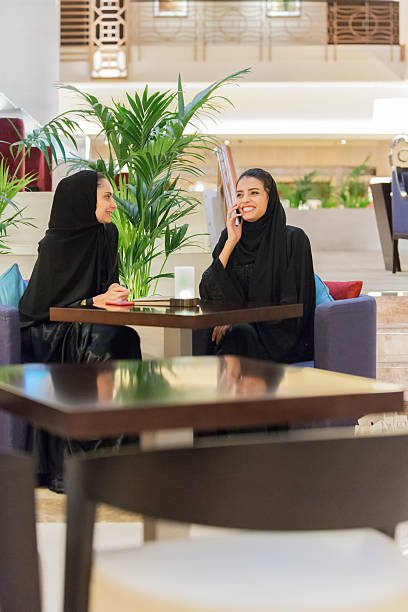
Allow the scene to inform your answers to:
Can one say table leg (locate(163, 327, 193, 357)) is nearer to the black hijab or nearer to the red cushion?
the black hijab

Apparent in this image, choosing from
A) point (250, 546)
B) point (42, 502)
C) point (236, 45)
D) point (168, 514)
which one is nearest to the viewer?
point (168, 514)

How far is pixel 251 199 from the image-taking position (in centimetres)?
418

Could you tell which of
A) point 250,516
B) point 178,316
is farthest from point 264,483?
point 178,316

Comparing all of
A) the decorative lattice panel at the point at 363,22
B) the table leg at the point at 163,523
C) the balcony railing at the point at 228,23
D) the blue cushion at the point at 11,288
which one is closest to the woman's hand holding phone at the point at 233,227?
the blue cushion at the point at 11,288

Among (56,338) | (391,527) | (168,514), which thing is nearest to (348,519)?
(391,527)

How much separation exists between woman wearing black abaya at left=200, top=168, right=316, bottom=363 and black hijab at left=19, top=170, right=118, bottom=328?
0.48 meters

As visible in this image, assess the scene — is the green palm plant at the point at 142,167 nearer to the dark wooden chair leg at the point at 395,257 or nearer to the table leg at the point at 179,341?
the table leg at the point at 179,341

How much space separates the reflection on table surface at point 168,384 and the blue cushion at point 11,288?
2289 millimetres

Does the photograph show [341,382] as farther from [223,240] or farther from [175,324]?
[223,240]

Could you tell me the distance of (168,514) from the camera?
120 cm

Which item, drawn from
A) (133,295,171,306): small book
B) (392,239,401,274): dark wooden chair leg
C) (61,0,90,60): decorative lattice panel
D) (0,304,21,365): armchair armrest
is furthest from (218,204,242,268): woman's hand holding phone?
(61,0,90,60): decorative lattice panel

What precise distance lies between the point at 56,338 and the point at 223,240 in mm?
847

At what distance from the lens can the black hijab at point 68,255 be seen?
13.1 ft

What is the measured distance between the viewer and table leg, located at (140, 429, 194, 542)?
1565 mm
